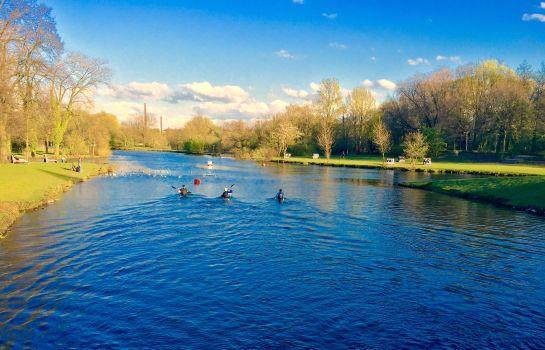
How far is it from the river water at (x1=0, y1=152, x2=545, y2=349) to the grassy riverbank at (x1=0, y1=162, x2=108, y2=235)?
1.29m

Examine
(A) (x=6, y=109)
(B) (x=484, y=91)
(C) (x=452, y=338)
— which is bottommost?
(C) (x=452, y=338)

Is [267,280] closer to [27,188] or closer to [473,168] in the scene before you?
[27,188]

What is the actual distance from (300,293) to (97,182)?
36430 mm

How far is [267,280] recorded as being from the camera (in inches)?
559

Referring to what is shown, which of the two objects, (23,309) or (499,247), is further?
(499,247)

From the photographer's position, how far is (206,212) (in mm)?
27156

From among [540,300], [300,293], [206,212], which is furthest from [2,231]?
[540,300]

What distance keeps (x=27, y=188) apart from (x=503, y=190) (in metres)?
43.7

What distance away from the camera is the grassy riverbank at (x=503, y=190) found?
32594 millimetres

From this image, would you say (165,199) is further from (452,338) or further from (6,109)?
(452,338)

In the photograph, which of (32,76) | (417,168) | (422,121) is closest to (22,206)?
(32,76)

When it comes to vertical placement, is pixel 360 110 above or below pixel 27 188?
above

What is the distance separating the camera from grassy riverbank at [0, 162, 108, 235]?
77.2 feet

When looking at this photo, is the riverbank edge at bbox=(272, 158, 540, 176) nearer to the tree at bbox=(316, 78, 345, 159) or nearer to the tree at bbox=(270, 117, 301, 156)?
the tree at bbox=(270, 117, 301, 156)
